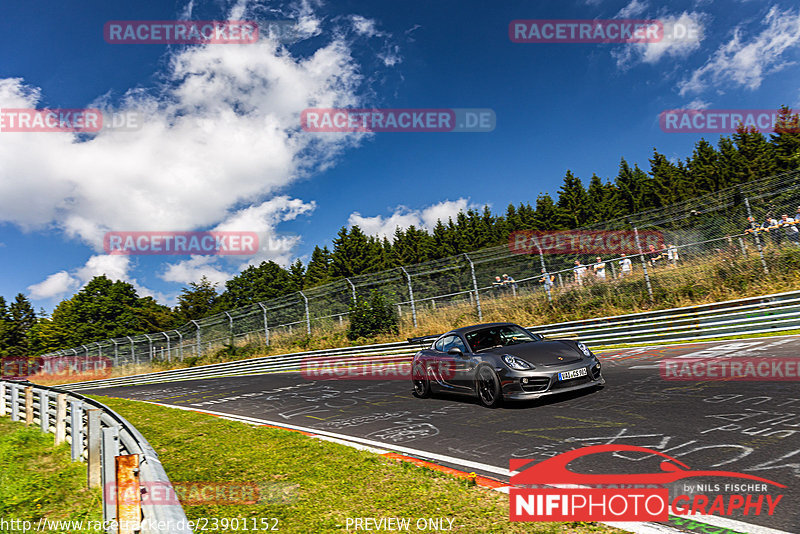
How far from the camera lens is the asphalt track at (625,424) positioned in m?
3.84

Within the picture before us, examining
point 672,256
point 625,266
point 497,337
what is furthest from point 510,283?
point 497,337

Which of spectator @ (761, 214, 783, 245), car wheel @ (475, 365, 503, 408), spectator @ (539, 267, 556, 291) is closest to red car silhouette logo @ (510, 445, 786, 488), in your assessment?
car wheel @ (475, 365, 503, 408)

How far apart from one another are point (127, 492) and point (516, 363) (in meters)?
5.12

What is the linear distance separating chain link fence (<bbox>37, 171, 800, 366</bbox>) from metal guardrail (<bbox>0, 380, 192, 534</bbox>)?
488 inches

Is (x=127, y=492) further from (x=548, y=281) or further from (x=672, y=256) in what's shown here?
(x=548, y=281)

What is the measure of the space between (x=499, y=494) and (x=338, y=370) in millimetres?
16030

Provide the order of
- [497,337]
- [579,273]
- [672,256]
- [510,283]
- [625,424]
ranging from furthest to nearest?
[510,283] → [579,273] → [672,256] → [497,337] → [625,424]

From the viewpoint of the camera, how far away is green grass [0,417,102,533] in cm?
543

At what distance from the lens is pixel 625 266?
15.8 m

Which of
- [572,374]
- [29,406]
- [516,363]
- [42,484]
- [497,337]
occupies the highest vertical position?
[497,337]

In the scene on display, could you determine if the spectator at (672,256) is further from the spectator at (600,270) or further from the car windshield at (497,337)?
the car windshield at (497,337)

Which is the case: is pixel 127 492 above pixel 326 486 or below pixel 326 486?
above

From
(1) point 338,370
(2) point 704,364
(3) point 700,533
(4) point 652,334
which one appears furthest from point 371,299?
(3) point 700,533

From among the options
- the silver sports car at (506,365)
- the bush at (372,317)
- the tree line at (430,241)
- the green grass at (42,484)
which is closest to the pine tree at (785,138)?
the tree line at (430,241)
